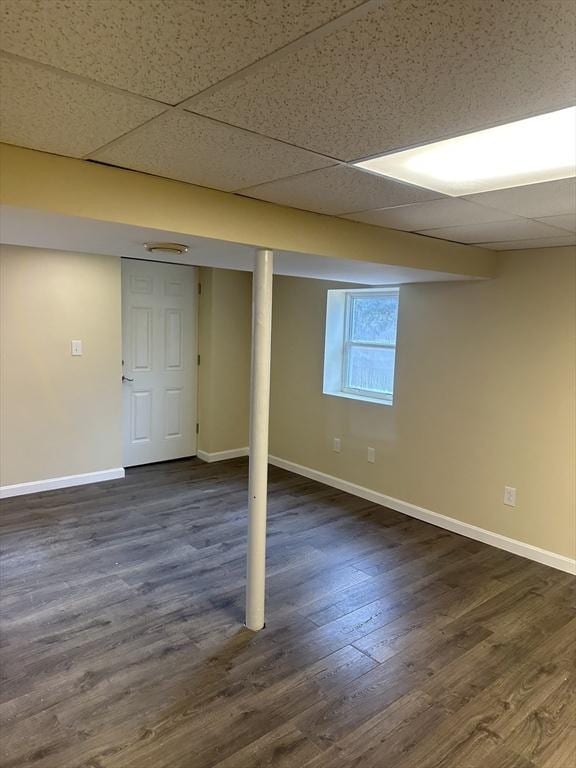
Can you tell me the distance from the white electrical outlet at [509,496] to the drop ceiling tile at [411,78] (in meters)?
2.91

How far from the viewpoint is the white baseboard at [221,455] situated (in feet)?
18.4

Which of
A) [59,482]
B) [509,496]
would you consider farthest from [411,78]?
[59,482]

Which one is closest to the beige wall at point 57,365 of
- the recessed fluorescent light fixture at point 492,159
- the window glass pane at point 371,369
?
the window glass pane at point 371,369

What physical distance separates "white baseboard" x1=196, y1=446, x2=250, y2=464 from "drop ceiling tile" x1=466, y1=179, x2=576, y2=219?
4.05 meters

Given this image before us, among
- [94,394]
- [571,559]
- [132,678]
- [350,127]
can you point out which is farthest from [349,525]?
[350,127]

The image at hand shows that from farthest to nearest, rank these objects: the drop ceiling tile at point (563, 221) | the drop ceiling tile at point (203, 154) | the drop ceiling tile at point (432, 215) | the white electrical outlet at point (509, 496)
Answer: the white electrical outlet at point (509, 496) → the drop ceiling tile at point (563, 221) → the drop ceiling tile at point (432, 215) → the drop ceiling tile at point (203, 154)

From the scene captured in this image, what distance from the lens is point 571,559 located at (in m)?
3.41

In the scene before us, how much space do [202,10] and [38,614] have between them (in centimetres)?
285

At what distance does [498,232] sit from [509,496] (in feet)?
6.23

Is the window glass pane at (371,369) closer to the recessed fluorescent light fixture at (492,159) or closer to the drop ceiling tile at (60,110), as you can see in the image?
the recessed fluorescent light fixture at (492,159)

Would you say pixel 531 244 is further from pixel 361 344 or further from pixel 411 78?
pixel 411 78

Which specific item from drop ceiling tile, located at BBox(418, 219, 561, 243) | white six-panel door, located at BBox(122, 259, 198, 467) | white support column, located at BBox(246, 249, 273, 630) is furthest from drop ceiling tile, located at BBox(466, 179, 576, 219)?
white six-panel door, located at BBox(122, 259, 198, 467)

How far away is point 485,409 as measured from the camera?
382 cm

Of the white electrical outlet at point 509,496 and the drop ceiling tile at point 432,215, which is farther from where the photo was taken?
the white electrical outlet at point 509,496
